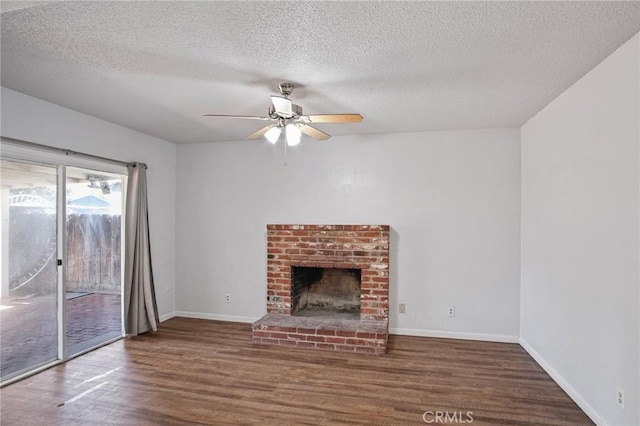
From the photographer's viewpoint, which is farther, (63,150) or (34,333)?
(63,150)

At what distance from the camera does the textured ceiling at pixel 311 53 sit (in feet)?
6.02

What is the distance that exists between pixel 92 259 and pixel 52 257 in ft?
2.04

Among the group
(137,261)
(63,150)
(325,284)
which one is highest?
(63,150)

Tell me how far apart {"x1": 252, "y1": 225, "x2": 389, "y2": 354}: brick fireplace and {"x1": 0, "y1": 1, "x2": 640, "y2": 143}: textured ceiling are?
5.37 feet

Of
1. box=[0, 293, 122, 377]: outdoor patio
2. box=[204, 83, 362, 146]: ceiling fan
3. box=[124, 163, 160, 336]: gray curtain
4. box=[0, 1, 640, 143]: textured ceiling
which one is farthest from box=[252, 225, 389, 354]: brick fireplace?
box=[0, 293, 122, 377]: outdoor patio

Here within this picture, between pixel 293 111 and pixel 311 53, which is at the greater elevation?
pixel 311 53

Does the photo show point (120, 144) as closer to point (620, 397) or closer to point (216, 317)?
point (216, 317)

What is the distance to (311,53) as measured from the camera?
7.49 ft

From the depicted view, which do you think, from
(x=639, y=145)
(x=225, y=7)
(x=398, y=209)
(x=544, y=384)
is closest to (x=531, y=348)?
(x=544, y=384)

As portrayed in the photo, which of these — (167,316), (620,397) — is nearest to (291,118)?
(620,397)

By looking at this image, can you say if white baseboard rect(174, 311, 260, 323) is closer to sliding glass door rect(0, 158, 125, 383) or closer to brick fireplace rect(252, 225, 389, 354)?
brick fireplace rect(252, 225, 389, 354)

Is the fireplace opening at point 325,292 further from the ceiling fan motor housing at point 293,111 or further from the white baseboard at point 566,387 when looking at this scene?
the ceiling fan motor housing at point 293,111

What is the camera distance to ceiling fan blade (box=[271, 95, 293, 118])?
2471mm

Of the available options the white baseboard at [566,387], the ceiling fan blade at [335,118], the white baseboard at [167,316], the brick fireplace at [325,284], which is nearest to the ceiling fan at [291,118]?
the ceiling fan blade at [335,118]
